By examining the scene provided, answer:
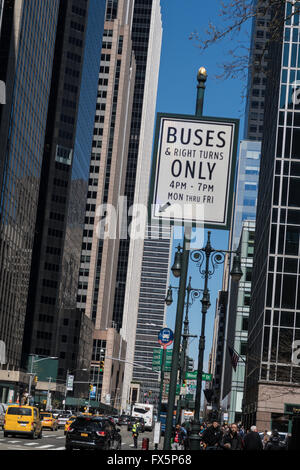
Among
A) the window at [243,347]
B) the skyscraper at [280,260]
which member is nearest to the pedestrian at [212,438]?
the skyscraper at [280,260]

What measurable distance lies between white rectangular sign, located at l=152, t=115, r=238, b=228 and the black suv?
23.2m

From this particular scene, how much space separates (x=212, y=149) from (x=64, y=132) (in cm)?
15455

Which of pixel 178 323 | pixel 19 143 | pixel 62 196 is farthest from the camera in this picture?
pixel 62 196

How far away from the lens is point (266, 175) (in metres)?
88.4

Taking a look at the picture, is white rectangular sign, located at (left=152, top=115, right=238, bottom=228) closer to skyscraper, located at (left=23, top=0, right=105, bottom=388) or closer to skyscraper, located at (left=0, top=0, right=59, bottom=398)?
skyscraper, located at (left=0, top=0, right=59, bottom=398)

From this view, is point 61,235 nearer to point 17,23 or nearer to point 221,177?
point 17,23

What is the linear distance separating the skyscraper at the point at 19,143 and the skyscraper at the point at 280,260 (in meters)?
40.7

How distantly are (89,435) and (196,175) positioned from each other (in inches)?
940

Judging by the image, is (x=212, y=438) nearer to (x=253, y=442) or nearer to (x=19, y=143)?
(x=253, y=442)

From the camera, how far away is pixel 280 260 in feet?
251

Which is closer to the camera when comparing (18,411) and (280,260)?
(18,411)

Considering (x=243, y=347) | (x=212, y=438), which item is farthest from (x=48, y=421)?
(x=243, y=347)

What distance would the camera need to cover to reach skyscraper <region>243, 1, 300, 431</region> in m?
71.6

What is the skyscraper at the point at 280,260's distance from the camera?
235 feet
